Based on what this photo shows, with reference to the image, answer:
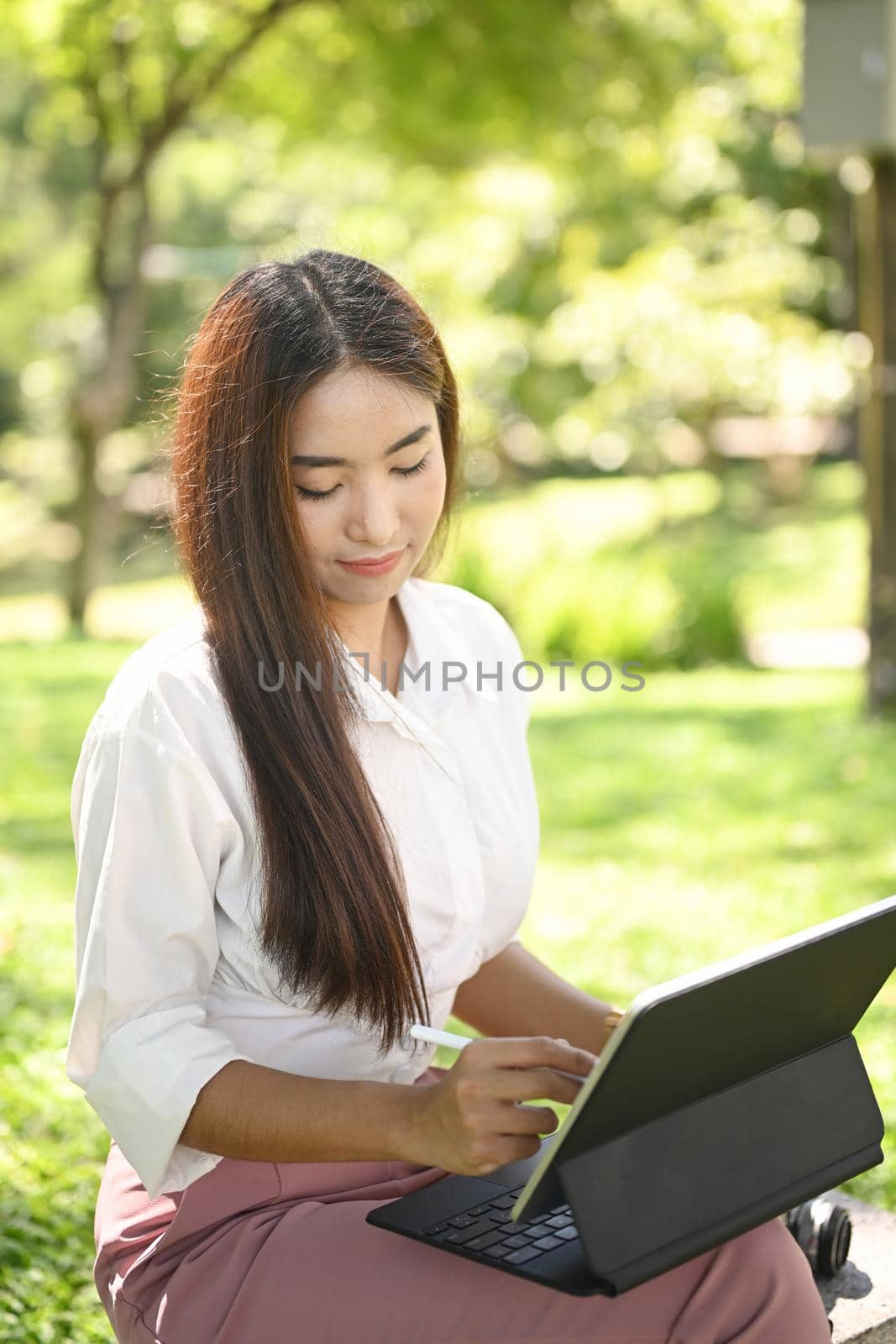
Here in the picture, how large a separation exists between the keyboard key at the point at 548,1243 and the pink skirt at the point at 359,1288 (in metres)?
0.04

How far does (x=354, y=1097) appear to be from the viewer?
172 centimetres

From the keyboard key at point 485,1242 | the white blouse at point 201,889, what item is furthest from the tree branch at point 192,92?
the keyboard key at point 485,1242

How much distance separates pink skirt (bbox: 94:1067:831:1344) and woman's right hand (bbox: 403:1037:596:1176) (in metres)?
0.16

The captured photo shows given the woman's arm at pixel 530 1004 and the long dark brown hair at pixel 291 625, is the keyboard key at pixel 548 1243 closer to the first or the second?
the long dark brown hair at pixel 291 625

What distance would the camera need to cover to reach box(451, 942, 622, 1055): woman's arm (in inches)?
89.4

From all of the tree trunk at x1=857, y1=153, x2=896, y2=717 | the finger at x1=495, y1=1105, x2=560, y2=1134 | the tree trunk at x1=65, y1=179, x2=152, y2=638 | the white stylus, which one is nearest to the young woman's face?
the white stylus

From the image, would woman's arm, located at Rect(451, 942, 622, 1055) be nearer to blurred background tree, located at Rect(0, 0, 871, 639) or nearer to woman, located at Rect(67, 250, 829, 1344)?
woman, located at Rect(67, 250, 829, 1344)

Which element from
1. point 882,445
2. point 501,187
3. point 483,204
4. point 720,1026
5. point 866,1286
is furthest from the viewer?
point 483,204

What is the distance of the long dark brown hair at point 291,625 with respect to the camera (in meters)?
1.85

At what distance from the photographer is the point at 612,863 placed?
5.54 m

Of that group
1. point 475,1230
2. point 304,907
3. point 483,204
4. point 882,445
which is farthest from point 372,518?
point 483,204

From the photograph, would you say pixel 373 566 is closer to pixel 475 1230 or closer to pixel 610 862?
pixel 475 1230

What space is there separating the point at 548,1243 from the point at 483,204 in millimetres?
Answer: 15266

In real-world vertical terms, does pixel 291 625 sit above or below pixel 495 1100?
above
